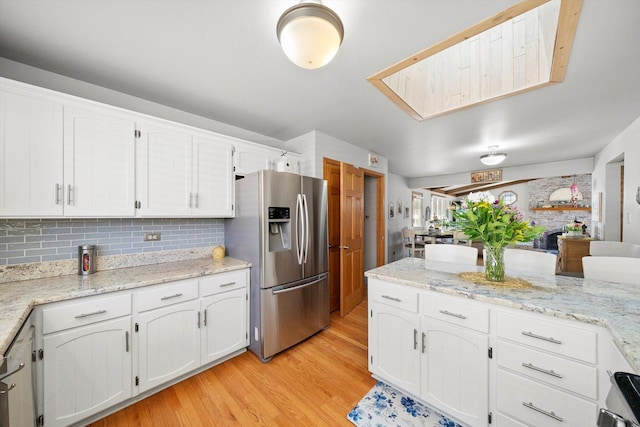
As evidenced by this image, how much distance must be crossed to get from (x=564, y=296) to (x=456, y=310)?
1.84 ft

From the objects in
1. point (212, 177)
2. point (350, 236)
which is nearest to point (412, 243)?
point (350, 236)

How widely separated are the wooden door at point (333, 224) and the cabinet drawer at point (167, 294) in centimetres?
179

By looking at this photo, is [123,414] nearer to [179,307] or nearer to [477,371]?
[179,307]

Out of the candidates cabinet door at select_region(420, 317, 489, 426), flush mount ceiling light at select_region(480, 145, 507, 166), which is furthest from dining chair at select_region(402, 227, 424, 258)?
cabinet door at select_region(420, 317, 489, 426)

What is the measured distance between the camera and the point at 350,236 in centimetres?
325

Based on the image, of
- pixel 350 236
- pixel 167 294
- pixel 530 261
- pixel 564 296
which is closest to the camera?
pixel 564 296

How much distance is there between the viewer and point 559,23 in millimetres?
1368

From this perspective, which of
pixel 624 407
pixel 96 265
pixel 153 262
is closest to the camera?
pixel 624 407

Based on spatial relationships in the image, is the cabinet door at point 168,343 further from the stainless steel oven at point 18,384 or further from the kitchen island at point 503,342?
the kitchen island at point 503,342

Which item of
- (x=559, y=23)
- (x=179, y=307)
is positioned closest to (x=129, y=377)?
(x=179, y=307)

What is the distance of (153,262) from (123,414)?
1.16 m

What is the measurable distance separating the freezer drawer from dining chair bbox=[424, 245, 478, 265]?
1233mm

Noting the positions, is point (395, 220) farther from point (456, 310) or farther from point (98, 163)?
point (98, 163)

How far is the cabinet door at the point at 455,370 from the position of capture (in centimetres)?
134
